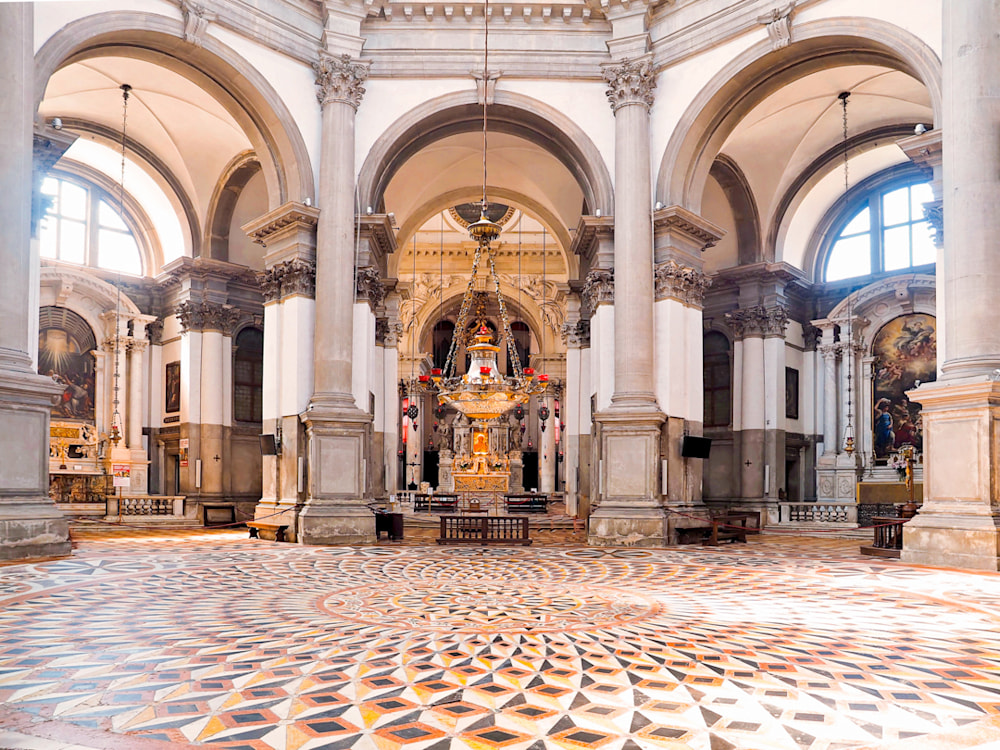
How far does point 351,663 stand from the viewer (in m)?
5.07

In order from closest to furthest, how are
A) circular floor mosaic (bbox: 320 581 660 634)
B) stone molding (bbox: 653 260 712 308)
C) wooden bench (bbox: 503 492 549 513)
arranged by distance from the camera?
circular floor mosaic (bbox: 320 581 660 634) → stone molding (bbox: 653 260 712 308) → wooden bench (bbox: 503 492 549 513)

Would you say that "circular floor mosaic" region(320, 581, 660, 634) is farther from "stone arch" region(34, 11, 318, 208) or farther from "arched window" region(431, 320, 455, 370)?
"arched window" region(431, 320, 455, 370)

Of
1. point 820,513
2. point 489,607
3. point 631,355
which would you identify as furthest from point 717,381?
point 489,607

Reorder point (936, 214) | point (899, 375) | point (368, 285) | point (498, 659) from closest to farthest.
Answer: point (498, 659), point (936, 214), point (368, 285), point (899, 375)

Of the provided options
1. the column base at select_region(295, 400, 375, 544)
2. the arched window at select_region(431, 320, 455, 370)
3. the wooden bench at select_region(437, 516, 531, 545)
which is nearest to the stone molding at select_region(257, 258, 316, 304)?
the column base at select_region(295, 400, 375, 544)

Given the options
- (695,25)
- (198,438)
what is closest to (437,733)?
(695,25)

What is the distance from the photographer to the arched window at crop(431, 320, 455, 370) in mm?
38031

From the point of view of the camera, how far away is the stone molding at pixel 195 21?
42.4 ft

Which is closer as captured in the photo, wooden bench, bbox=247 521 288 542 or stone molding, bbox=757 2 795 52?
stone molding, bbox=757 2 795 52

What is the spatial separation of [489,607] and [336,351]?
25.0 ft

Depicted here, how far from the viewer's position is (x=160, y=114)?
1798 cm

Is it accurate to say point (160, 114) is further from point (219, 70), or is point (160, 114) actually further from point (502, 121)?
point (502, 121)

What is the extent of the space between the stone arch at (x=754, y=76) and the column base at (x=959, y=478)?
5027 mm

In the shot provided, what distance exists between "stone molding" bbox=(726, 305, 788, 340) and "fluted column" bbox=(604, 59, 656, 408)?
663 cm
